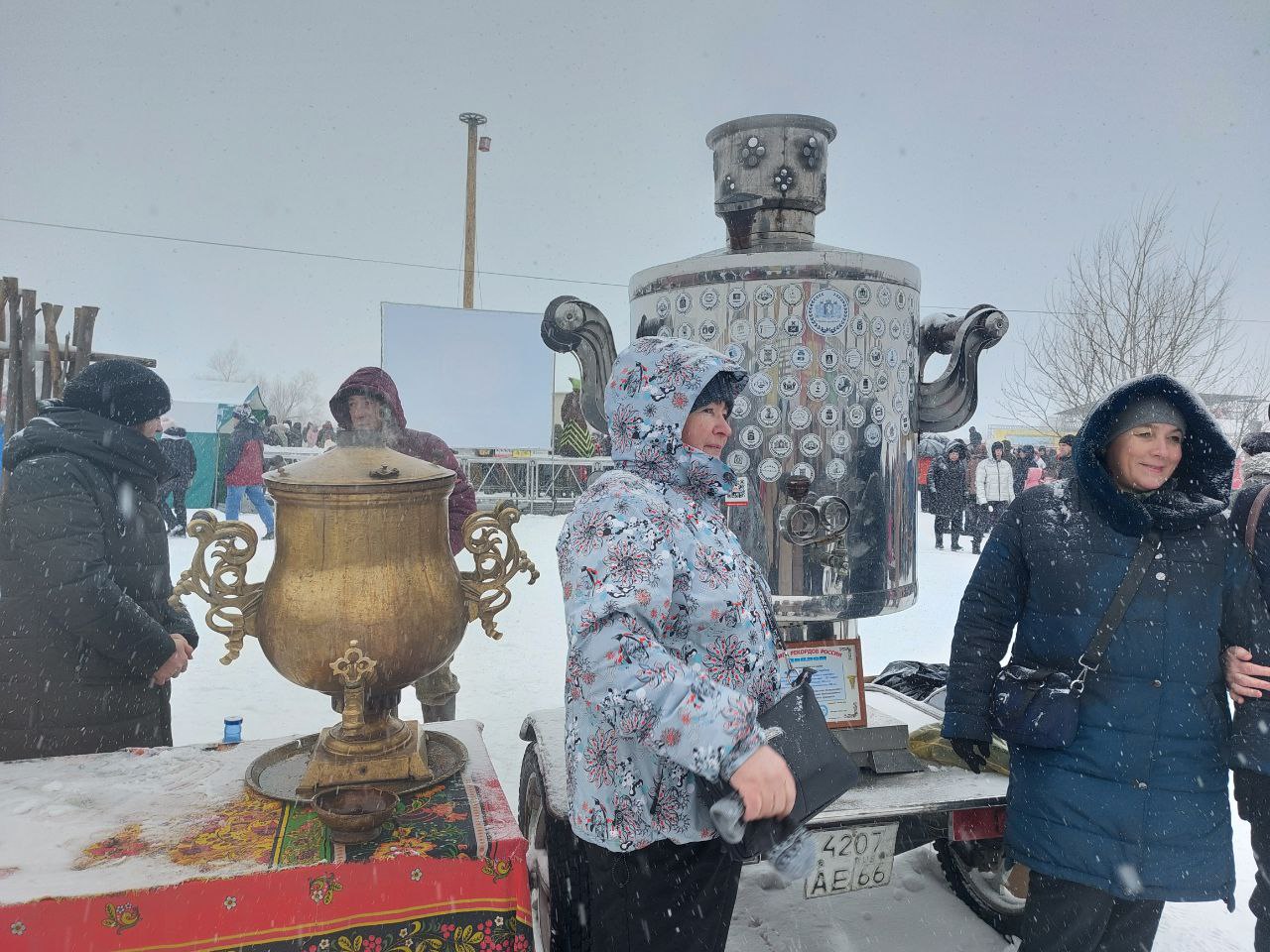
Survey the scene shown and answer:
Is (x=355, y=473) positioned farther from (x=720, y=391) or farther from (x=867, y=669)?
(x=867, y=669)

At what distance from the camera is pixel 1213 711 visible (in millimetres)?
1961

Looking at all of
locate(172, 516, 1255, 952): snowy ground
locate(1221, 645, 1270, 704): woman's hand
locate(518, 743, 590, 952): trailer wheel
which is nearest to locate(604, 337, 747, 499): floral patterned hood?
locate(518, 743, 590, 952): trailer wheel

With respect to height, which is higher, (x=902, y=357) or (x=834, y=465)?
(x=902, y=357)

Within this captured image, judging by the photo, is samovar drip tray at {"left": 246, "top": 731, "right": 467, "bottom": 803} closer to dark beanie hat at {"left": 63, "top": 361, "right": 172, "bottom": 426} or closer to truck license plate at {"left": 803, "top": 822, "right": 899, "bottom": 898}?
truck license plate at {"left": 803, "top": 822, "right": 899, "bottom": 898}

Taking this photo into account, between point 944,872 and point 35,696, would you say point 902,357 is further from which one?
point 35,696

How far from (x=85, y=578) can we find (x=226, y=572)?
0.74m

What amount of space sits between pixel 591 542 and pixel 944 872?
2609 millimetres

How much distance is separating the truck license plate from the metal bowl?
48.1 inches

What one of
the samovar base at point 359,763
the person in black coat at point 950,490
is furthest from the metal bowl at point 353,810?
the person in black coat at point 950,490

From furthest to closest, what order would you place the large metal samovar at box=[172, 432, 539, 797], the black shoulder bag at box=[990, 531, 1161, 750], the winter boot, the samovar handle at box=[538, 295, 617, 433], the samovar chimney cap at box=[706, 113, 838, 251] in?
the winter boot → the samovar handle at box=[538, 295, 617, 433] → the samovar chimney cap at box=[706, 113, 838, 251] → the black shoulder bag at box=[990, 531, 1161, 750] → the large metal samovar at box=[172, 432, 539, 797]

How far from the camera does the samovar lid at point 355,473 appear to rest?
1837mm

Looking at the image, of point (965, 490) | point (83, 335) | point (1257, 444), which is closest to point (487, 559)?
point (1257, 444)

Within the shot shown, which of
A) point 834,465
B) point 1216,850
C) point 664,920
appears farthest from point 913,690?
point 664,920

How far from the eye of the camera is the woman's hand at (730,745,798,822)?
1.33m
